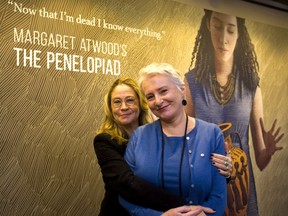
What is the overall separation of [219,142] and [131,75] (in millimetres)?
1581

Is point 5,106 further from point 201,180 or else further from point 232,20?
point 232,20

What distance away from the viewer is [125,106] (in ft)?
7.88

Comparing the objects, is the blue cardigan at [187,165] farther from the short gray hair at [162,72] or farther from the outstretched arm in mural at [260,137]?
the outstretched arm in mural at [260,137]

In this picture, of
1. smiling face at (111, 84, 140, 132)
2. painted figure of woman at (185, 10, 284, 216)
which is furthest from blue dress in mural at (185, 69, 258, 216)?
smiling face at (111, 84, 140, 132)

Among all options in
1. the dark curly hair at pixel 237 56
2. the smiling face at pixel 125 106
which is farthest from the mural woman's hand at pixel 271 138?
the smiling face at pixel 125 106

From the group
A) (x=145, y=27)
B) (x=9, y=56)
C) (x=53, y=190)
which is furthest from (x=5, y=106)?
(x=145, y=27)

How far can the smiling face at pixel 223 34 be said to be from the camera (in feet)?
13.4

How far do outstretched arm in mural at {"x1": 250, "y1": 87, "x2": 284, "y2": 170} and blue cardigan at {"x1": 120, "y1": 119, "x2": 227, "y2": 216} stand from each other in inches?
95.7

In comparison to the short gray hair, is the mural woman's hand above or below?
below

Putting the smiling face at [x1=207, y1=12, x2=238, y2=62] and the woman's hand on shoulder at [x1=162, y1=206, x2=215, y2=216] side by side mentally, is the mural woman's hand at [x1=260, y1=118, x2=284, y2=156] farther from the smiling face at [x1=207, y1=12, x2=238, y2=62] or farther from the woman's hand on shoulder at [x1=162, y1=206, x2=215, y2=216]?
the woman's hand on shoulder at [x1=162, y1=206, x2=215, y2=216]

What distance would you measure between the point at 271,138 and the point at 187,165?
2.87m

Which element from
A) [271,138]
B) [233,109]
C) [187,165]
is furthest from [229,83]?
[187,165]

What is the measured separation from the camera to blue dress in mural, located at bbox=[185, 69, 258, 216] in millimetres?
3916

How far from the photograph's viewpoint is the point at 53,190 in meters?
2.97
